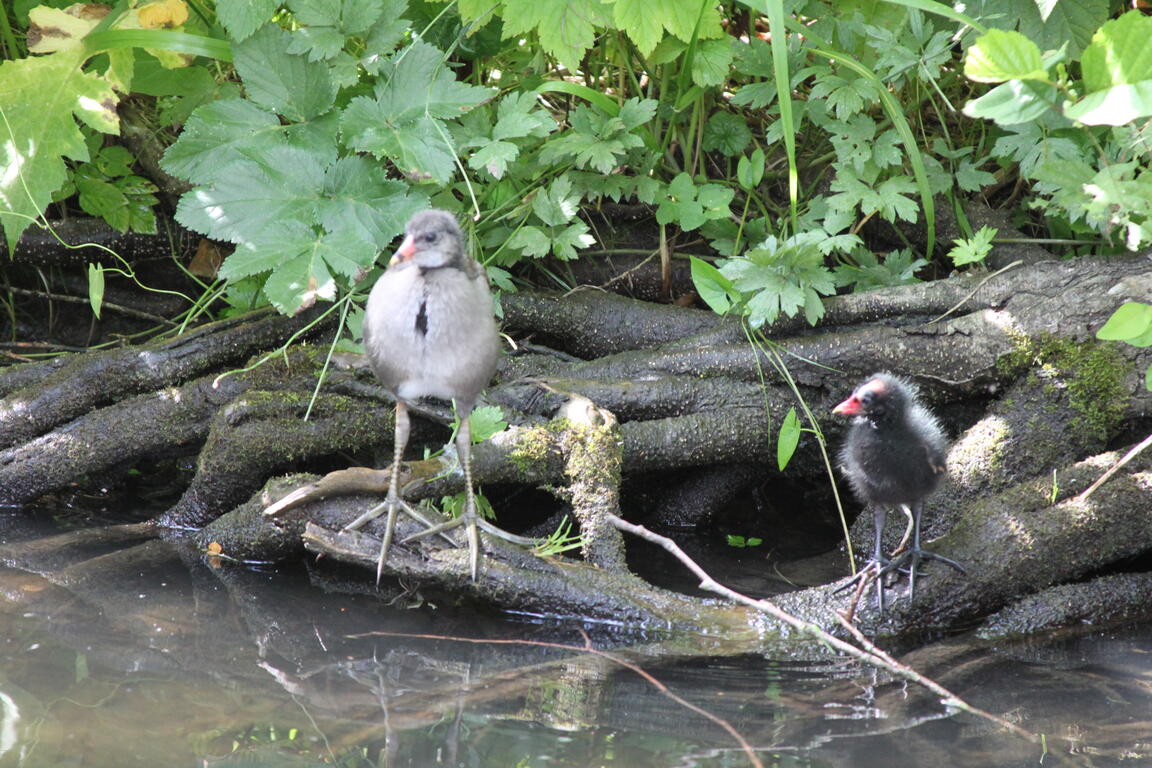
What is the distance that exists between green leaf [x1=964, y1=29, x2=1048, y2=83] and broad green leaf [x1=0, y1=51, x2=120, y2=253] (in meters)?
3.55

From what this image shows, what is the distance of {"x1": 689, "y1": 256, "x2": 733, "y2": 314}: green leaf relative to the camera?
4336mm

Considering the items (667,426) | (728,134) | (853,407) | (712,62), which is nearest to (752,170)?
(728,134)

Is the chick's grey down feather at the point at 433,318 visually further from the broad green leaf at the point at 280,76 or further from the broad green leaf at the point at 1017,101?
the broad green leaf at the point at 1017,101

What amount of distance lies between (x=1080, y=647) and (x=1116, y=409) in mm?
1080

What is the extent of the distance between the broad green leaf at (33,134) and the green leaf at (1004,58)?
3.55m

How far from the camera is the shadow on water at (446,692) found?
289cm

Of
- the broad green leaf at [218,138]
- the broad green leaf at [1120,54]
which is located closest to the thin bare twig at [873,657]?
the broad green leaf at [1120,54]

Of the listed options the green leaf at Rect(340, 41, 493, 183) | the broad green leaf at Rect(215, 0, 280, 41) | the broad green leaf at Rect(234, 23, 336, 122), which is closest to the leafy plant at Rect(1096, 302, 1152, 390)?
the green leaf at Rect(340, 41, 493, 183)

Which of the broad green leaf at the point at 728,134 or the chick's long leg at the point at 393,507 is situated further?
the broad green leaf at the point at 728,134

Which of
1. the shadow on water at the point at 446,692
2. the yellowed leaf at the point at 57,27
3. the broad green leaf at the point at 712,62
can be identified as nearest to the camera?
the shadow on water at the point at 446,692

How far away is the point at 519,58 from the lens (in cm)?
543

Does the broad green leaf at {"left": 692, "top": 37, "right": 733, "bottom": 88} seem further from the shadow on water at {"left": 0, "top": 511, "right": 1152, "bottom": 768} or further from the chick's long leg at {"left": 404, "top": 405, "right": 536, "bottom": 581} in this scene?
the shadow on water at {"left": 0, "top": 511, "right": 1152, "bottom": 768}

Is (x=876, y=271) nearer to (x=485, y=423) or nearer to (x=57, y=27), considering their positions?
(x=485, y=423)

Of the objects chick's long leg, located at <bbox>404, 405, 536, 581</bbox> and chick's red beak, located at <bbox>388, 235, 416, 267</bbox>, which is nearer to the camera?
chick's red beak, located at <bbox>388, 235, 416, 267</bbox>
